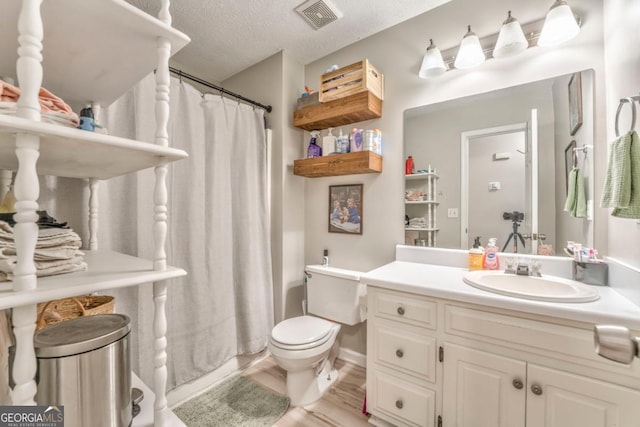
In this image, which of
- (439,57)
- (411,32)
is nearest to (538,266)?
(439,57)

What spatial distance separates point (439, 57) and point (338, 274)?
5.11ft

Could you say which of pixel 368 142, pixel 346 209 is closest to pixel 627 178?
pixel 368 142

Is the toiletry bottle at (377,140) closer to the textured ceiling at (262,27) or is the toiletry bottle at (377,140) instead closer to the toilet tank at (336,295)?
the textured ceiling at (262,27)

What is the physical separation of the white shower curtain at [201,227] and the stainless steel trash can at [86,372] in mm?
881

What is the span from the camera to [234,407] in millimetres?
1596

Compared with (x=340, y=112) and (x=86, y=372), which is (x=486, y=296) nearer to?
(x=86, y=372)

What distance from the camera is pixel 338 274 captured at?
1887mm

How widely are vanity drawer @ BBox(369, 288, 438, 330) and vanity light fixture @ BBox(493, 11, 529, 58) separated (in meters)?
1.40

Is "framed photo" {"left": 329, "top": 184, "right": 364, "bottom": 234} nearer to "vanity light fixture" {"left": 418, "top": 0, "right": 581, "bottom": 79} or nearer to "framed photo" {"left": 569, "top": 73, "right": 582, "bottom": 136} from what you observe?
"vanity light fixture" {"left": 418, "top": 0, "right": 581, "bottom": 79}

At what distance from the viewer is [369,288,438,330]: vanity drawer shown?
1.24m

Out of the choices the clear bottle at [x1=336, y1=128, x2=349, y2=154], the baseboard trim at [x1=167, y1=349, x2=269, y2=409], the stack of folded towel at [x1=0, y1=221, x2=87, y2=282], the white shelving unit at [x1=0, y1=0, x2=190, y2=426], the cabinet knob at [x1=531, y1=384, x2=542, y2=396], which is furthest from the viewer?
the clear bottle at [x1=336, y1=128, x2=349, y2=154]

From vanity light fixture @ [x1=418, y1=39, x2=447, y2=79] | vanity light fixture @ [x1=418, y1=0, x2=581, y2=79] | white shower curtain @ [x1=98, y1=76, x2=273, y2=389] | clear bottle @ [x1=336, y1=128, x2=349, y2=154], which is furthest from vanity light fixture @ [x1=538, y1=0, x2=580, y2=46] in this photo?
white shower curtain @ [x1=98, y1=76, x2=273, y2=389]

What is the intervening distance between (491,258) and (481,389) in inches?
27.1

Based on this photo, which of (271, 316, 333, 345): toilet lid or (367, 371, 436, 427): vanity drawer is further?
(271, 316, 333, 345): toilet lid
